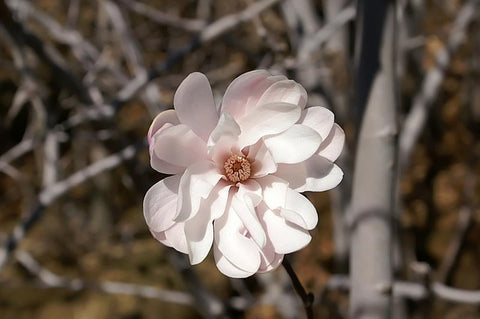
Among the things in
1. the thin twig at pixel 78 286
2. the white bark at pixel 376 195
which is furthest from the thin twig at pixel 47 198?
the white bark at pixel 376 195

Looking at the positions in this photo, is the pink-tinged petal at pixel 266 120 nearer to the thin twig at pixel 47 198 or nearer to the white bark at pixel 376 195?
the white bark at pixel 376 195

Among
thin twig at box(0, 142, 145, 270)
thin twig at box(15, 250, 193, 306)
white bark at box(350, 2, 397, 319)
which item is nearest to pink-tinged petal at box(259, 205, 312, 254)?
white bark at box(350, 2, 397, 319)

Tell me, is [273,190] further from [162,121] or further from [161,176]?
[161,176]

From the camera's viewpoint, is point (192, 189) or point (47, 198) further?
point (47, 198)

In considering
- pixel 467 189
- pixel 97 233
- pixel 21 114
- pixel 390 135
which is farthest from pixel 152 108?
pixel 21 114

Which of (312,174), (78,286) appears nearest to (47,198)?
(78,286)

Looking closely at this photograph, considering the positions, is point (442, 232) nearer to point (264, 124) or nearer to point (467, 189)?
point (467, 189)
